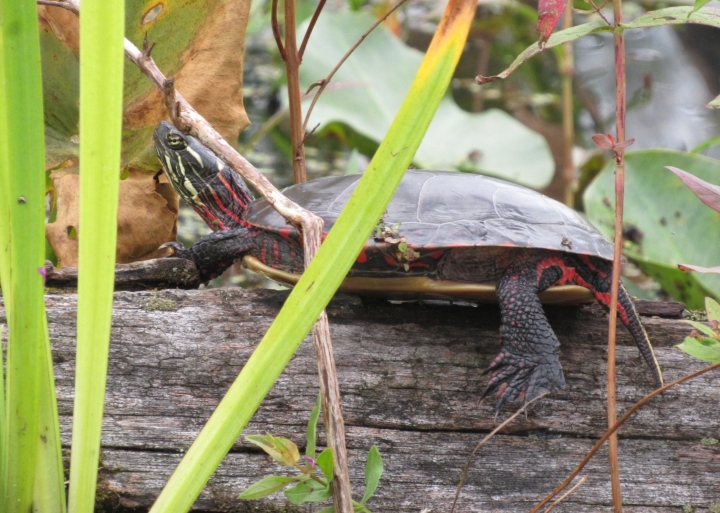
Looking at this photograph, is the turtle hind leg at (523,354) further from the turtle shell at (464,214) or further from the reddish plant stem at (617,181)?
the reddish plant stem at (617,181)

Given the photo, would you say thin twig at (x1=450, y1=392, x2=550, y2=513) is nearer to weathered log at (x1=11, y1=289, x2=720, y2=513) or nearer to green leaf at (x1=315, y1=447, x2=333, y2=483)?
weathered log at (x1=11, y1=289, x2=720, y2=513)

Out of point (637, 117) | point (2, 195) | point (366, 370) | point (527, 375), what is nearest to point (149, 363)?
point (366, 370)

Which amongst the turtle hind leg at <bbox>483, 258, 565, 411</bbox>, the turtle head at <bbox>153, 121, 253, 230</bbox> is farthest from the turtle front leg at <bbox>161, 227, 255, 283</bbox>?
the turtle hind leg at <bbox>483, 258, 565, 411</bbox>

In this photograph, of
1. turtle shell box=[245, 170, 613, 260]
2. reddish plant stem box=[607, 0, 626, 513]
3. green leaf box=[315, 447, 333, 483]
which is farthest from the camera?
turtle shell box=[245, 170, 613, 260]

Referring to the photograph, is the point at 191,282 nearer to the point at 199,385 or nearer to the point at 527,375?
the point at 199,385

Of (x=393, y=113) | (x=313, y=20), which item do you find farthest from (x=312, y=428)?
(x=393, y=113)

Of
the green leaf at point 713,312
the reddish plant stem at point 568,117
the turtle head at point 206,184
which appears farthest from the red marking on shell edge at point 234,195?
the reddish plant stem at point 568,117
